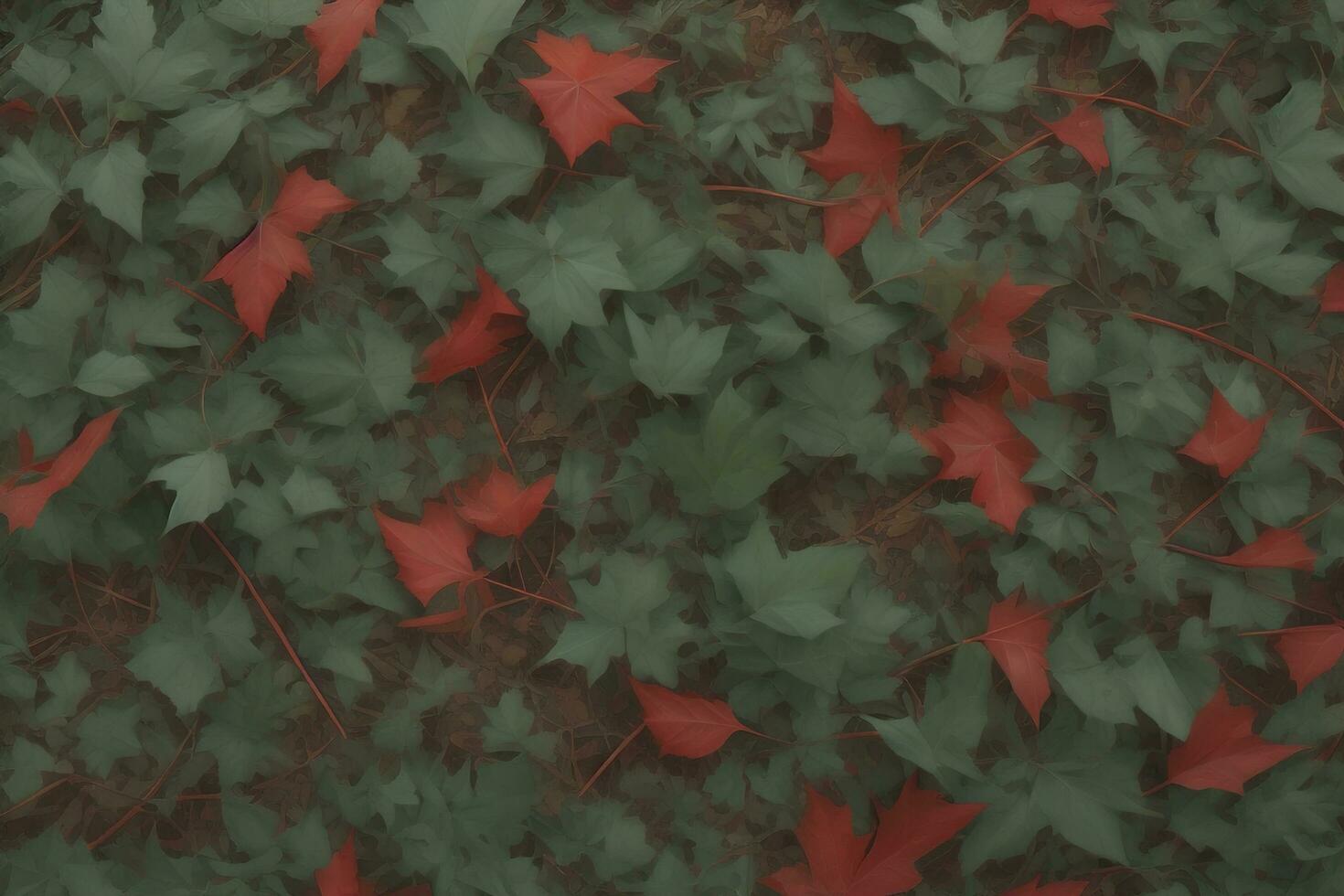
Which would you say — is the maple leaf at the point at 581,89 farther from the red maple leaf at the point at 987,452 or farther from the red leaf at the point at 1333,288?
the red leaf at the point at 1333,288

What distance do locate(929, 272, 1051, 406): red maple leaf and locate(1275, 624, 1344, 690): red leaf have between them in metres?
0.34

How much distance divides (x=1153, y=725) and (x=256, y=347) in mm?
887

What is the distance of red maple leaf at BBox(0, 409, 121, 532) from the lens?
941 millimetres

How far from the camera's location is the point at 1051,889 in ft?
3.34

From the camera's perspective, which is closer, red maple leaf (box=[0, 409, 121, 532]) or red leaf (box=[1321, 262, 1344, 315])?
red maple leaf (box=[0, 409, 121, 532])

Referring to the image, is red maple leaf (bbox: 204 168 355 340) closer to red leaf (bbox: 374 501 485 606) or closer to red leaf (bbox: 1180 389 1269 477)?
red leaf (bbox: 374 501 485 606)

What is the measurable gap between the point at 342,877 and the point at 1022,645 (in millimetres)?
632

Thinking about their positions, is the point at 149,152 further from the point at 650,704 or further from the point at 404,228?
the point at 650,704

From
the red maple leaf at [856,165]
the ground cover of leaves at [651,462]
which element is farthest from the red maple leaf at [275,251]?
the red maple leaf at [856,165]

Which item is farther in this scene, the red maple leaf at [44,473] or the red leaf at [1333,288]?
the red leaf at [1333,288]

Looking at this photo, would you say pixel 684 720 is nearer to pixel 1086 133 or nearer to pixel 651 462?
pixel 651 462

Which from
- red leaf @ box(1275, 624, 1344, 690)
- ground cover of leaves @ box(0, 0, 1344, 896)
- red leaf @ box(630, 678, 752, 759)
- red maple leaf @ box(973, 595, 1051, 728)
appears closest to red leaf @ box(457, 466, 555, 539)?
ground cover of leaves @ box(0, 0, 1344, 896)

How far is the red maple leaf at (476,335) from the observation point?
98 cm

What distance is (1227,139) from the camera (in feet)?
3.48
